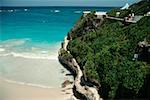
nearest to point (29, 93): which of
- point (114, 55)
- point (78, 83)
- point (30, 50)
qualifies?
point (78, 83)

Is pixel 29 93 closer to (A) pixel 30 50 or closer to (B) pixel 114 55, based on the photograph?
(B) pixel 114 55

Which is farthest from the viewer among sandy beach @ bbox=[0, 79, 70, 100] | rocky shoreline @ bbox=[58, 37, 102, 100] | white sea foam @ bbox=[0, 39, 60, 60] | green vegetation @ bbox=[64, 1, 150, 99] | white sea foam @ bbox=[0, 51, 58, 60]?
white sea foam @ bbox=[0, 39, 60, 60]

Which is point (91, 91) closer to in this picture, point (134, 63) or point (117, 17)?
point (134, 63)

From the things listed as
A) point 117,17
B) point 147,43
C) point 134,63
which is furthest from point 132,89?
point 117,17

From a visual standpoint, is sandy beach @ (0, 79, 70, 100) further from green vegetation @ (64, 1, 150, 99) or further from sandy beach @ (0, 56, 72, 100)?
green vegetation @ (64, 1, 150, 99)

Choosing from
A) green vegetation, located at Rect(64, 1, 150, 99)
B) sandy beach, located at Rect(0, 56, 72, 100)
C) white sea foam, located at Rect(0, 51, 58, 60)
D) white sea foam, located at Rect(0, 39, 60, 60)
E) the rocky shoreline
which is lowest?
white sea foam, located at Rect(0, 39, 60, 60)

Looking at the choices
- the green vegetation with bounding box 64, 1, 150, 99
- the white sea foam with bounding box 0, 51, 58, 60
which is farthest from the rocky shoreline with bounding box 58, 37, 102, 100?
the white sea foam with bounding box 0, 51, 58, 60

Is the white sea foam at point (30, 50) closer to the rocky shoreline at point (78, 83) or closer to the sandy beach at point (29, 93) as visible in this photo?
the rocky shoreline at point (78, 83)
